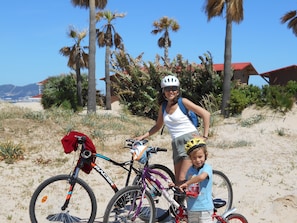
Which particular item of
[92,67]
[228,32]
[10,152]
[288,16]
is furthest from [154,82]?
[10,152]

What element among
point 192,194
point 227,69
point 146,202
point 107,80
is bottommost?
point 146,202

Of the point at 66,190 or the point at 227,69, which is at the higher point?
the point at 227,69

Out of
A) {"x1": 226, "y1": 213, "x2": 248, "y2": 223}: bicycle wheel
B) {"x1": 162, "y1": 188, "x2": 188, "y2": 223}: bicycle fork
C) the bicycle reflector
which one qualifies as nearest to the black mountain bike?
the bicycle reflector

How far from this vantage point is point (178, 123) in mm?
4301

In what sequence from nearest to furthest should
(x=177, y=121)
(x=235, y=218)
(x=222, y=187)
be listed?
(x=235, y=218)
(x=177, y=121)
(x=222, y=187)

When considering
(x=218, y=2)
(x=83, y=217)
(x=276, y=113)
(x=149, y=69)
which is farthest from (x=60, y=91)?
(x=83, y=217)

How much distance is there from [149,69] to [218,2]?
17.9ft

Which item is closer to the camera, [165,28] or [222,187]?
[222,187]

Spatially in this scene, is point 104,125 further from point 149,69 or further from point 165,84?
point 149,69

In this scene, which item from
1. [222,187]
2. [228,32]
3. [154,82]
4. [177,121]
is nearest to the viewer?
[177,121]

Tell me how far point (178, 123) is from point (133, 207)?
1066 millimetres

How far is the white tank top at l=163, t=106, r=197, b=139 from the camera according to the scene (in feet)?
14.0

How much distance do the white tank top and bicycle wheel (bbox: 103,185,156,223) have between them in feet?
2.53

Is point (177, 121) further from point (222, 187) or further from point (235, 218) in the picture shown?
point (222, 187)
